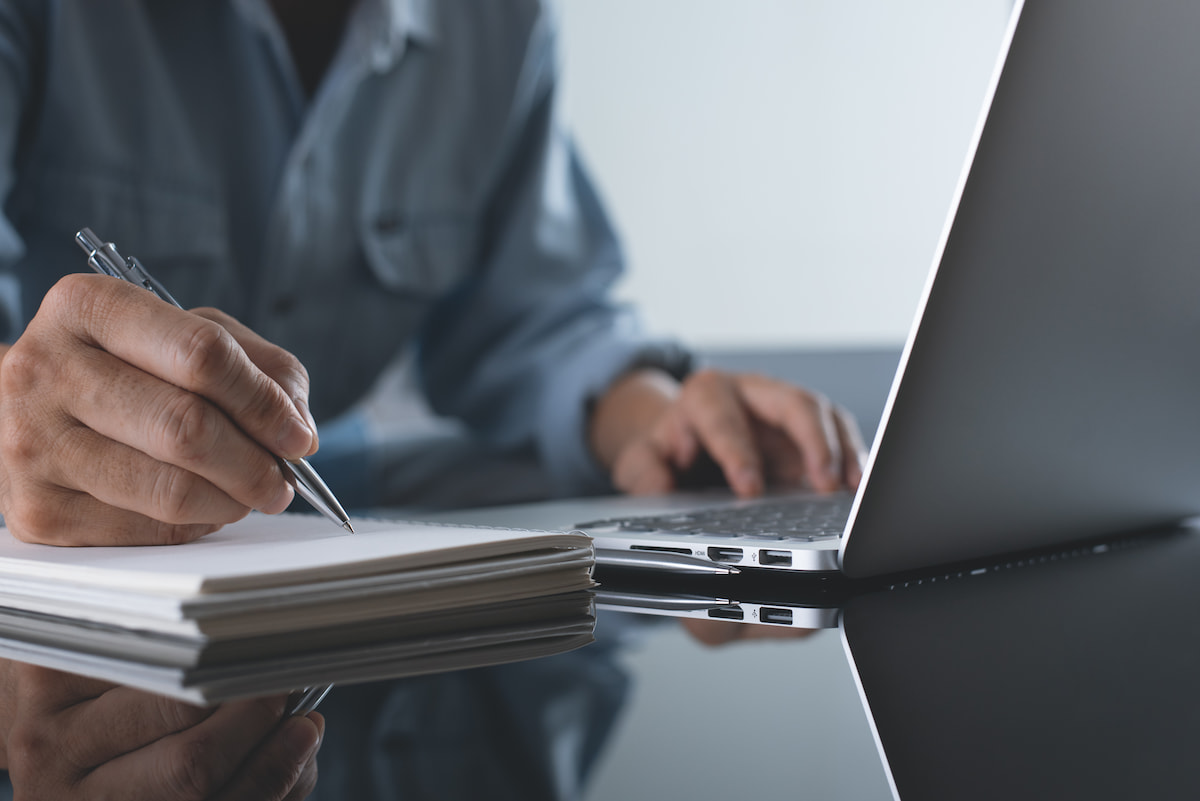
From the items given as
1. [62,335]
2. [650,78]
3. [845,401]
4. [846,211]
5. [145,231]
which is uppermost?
[62,335]

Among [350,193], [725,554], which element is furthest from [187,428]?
[350,193]

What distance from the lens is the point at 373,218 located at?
122cm

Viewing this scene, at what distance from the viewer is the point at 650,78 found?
240 centimetres

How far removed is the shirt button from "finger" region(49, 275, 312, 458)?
2.50 ft

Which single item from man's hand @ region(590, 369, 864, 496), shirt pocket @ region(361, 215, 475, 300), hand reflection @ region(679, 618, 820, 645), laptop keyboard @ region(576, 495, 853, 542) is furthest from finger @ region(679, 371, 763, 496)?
shirt pocket @ region(361, 215, 475, 300)

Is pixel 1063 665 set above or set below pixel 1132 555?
above

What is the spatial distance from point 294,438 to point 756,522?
9.6 inches

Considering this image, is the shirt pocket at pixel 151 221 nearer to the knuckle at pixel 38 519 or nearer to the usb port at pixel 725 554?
the knuckle at pixel 38 519

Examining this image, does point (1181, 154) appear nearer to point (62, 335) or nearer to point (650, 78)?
point (62, 335)

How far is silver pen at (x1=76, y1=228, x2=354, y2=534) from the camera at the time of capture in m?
0.40

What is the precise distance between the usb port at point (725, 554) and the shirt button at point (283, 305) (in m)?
0.85

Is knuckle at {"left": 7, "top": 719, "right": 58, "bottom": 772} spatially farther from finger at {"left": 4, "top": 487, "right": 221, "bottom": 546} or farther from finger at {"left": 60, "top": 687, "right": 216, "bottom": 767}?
finger at {"left": 4, "top": 487, "right": 221, "bottom": 546}

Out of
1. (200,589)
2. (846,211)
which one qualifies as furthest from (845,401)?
(200,589)

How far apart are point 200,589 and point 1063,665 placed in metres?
0.28
